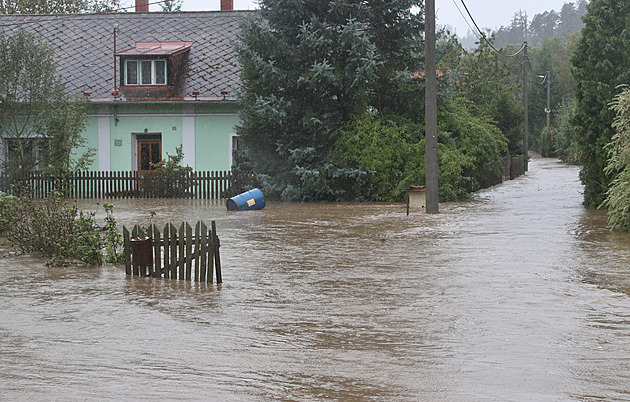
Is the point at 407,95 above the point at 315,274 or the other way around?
above

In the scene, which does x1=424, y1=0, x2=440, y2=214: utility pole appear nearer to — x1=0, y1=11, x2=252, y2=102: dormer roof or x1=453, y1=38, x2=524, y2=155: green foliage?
x1=0, y1=11, x2=252, y2=102: dormer roof

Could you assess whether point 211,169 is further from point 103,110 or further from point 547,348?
point 547,348

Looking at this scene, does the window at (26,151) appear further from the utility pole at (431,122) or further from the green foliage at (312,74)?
the utility pole at (431,122)

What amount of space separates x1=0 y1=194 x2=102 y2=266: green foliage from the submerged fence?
15.4 m

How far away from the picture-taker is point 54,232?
13312mm

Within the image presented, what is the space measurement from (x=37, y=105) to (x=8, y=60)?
1857 mm

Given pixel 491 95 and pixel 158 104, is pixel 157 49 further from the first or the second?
pixel 491 95

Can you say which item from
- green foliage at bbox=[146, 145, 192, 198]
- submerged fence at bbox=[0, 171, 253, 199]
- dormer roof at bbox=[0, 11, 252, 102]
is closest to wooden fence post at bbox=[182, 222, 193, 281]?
submerged fence at bbox=[0, 171, 253, 199]

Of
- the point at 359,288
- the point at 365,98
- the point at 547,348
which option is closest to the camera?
the point at 547,348

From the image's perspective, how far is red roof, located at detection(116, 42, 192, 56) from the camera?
3216 cm

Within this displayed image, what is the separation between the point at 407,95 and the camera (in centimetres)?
2773

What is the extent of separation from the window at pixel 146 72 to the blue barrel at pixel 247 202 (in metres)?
10.8

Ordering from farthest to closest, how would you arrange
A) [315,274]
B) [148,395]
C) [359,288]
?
[315,274], [359,288], [148,395]

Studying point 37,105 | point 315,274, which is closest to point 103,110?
point 37,105
